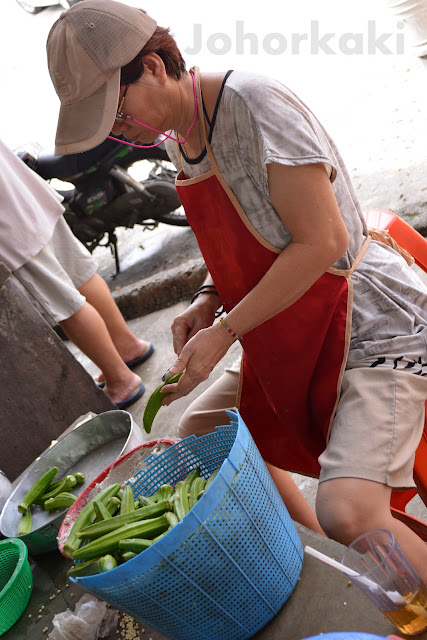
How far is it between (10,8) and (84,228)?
13.9 m

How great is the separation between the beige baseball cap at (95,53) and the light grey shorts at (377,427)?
1.13m

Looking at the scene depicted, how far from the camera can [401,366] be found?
6.43ft

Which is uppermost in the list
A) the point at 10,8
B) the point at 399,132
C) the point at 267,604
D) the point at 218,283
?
the point at 10,8

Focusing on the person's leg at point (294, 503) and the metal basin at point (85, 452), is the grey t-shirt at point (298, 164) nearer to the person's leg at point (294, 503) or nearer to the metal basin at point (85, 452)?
the person's leg at point (294, 503)

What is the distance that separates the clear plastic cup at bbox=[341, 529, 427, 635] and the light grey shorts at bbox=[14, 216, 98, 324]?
2.70 metres

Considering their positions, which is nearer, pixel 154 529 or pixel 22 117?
pixel 154 529

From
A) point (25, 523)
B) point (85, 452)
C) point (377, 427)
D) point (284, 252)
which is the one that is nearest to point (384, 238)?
point (284, 252)

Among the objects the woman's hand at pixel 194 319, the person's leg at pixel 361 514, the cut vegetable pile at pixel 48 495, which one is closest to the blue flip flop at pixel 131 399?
the cut vegetable pile at pixel 48 495

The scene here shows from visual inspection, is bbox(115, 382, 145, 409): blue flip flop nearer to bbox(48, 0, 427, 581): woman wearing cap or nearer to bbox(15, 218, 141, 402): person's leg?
bbox(15, 218, 141, 402): person's leg

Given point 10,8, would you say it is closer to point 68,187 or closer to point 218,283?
point 68,187

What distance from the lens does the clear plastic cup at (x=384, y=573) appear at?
4.88 ft

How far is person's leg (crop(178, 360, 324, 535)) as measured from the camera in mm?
2387

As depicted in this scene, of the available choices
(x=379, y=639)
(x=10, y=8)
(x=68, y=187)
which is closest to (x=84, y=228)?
(x=68, y=187)

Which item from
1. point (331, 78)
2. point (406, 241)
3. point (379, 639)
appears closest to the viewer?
point (379, 639)
